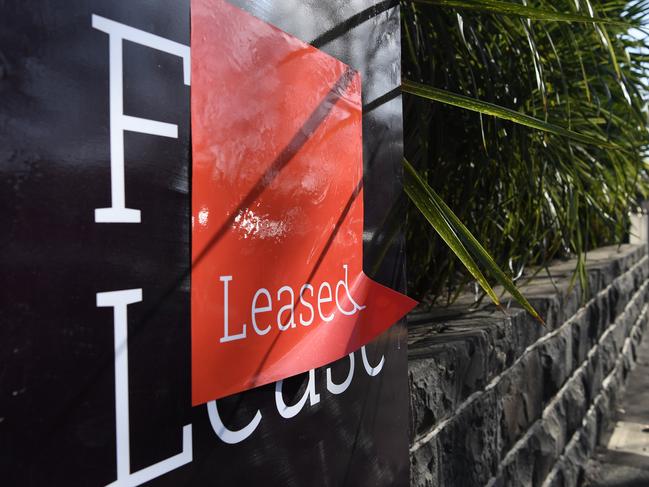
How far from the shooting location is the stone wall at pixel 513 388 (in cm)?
133

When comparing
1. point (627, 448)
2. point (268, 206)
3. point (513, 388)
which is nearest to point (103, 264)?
point (268, 206)

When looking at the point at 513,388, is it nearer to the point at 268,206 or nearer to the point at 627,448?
the point at 268,206

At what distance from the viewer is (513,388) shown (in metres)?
1.83

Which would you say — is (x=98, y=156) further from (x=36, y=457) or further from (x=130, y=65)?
(x=36, y=457)

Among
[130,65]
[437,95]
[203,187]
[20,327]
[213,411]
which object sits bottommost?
[213,411]

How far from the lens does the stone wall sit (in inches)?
52.2

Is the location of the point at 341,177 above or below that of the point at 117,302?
above

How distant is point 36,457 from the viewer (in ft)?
1.53

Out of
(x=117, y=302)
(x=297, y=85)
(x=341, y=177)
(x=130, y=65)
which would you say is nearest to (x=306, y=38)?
(x=297, y=85)

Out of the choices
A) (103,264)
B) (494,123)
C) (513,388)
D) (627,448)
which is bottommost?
(627,448)

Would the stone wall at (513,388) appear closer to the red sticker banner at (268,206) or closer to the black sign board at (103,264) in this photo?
the red sticker banner at (268,206)

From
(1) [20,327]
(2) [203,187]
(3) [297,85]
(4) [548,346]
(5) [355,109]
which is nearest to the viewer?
(1) [20,327]

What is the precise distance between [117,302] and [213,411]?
0.57ft

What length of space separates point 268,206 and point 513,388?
4.53ft
